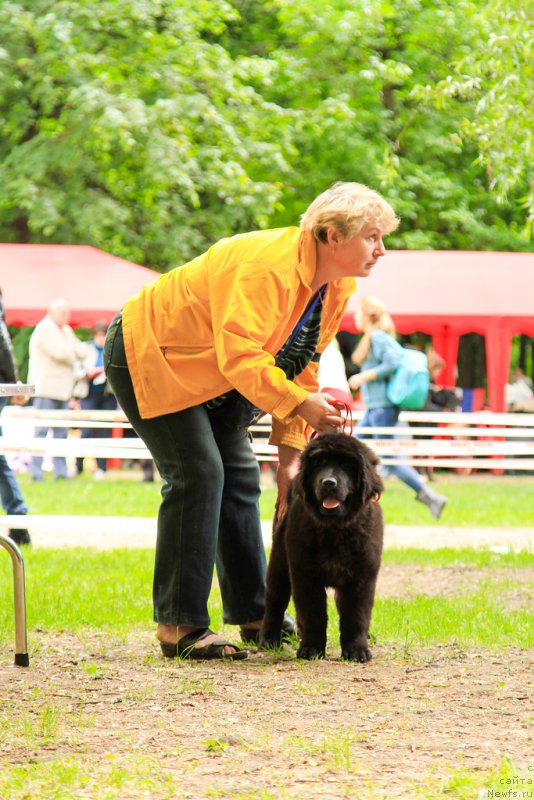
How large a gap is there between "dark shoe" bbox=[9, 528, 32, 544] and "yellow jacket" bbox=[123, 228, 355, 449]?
15.3 ft

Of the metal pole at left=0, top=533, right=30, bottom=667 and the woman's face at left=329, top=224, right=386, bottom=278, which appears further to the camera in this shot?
the metal pole at left=0, top=533, right=30, bottom=667

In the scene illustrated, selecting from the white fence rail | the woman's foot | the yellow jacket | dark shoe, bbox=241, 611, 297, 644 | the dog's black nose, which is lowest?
the white fence rail

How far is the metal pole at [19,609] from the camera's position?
515cm

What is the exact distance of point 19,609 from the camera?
517 centimetres

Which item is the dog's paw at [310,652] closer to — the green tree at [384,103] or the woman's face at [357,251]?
the woman's face at [357,251]

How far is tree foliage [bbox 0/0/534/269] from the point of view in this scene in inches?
849

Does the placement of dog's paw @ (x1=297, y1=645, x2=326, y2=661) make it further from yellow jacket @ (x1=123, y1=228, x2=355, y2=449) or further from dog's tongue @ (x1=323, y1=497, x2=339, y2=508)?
yellow jacket @ (x1=123, y1=228, x2=355, y2=449)

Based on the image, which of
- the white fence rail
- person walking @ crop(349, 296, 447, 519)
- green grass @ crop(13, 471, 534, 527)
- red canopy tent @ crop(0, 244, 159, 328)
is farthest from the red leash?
red canopy tent @ crop(0, 244, 159, 328)

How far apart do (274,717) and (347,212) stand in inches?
74.5

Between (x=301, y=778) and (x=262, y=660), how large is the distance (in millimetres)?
1889

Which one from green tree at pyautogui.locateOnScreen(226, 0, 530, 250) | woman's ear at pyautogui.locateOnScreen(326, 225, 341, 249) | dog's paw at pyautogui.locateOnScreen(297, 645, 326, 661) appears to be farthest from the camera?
green tree at pyautogui.locateOnScreen(226, 0, 530, 250)

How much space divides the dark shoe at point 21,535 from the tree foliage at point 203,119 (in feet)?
37.0

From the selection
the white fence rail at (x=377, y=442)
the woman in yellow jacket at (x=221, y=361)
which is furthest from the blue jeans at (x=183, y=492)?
the white fence rail at (x=377, y=442)

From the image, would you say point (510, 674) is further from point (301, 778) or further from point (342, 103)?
point (342, 103)
